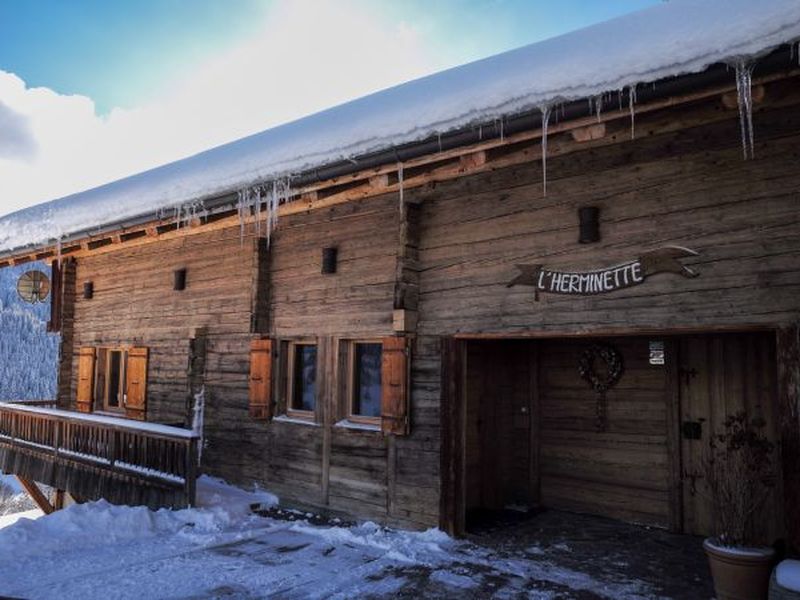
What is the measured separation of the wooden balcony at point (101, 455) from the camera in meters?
7.77

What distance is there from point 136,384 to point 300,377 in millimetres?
4137

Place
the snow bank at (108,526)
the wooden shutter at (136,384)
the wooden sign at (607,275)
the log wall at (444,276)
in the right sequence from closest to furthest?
the log wall at (444,276) → the wooden sign at (607,275) → the snow bank at (108,526) → the wooden shutter at (136,384)

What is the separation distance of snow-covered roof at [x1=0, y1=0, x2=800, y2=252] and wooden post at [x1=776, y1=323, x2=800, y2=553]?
2151mm

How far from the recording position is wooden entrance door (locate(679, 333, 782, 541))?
6.48 m

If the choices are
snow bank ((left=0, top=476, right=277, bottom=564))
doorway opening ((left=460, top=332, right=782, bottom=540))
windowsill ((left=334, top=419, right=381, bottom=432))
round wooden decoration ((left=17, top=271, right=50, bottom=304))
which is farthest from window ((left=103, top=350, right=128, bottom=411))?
doorway opening ((left=460, top=332, right=782, bottom=540))

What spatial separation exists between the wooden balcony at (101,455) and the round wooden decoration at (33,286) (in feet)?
8.20

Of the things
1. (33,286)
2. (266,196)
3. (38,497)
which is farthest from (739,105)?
(33,286)

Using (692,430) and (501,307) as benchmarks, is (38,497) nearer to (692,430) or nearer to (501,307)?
(501,307)

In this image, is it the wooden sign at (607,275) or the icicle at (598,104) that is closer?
the icicle at (598,104)

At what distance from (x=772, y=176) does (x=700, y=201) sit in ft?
1.78

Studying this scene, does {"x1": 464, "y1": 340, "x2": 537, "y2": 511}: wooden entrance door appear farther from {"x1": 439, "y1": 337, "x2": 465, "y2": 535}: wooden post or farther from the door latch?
the door latch

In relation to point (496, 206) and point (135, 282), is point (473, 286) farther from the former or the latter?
point (135, 282)

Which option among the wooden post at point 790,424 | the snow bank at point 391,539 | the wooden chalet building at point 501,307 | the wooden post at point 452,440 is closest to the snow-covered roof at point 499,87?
the wooden chalet building at point 501,307

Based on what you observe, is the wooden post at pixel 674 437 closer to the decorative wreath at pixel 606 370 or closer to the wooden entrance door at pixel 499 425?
the decorative wreath at pixel 606 370
